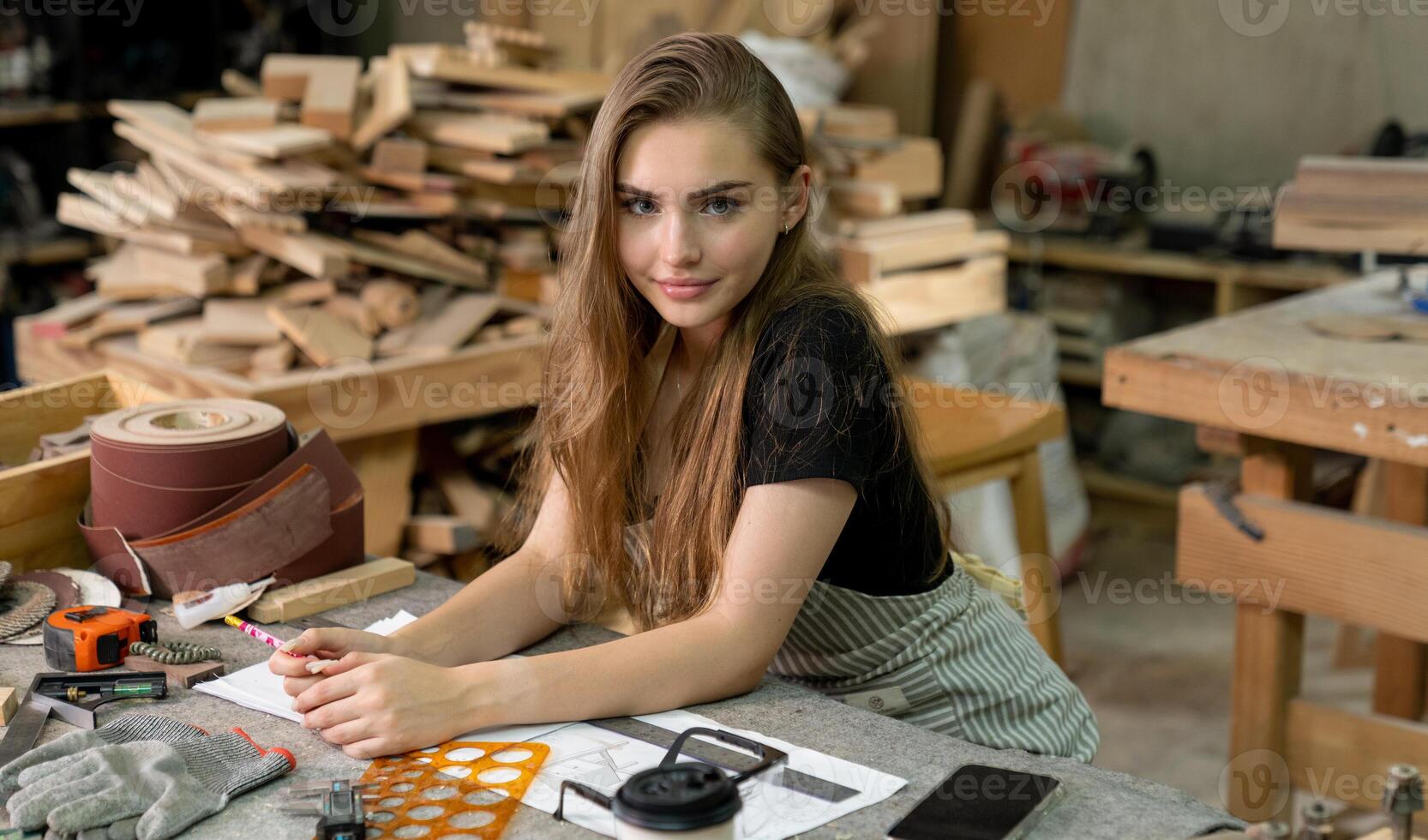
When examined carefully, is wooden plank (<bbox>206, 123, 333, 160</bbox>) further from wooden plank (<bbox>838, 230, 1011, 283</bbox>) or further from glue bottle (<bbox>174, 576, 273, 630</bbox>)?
glue bottle (<bbox>174, 576, 273, 630</bbox>)

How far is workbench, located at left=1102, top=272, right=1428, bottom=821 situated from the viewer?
2.10m

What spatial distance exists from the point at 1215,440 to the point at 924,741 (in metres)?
1.43

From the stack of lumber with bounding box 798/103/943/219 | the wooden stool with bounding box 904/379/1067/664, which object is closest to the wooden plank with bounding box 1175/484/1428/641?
the wooden stool with bounding box 904/379/1067/664

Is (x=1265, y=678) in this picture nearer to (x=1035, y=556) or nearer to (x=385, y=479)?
(x=1035, y=556)

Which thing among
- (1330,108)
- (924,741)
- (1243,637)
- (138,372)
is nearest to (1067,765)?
(924,741)

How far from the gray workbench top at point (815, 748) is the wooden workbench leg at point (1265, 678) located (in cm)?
117

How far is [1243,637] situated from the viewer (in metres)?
2.39

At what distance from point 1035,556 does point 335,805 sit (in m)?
1.74

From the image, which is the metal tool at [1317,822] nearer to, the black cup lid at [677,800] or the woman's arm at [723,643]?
the black cup lid at [677,800]

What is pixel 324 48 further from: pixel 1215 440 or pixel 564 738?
pixel 564 738

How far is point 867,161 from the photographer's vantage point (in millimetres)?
3662

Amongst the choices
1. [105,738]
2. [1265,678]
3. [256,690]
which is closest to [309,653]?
[256,690]

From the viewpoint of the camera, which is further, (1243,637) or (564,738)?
(1243,637)

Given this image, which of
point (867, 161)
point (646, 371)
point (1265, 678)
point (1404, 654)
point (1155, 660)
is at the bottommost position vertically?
point (1155, 660)
